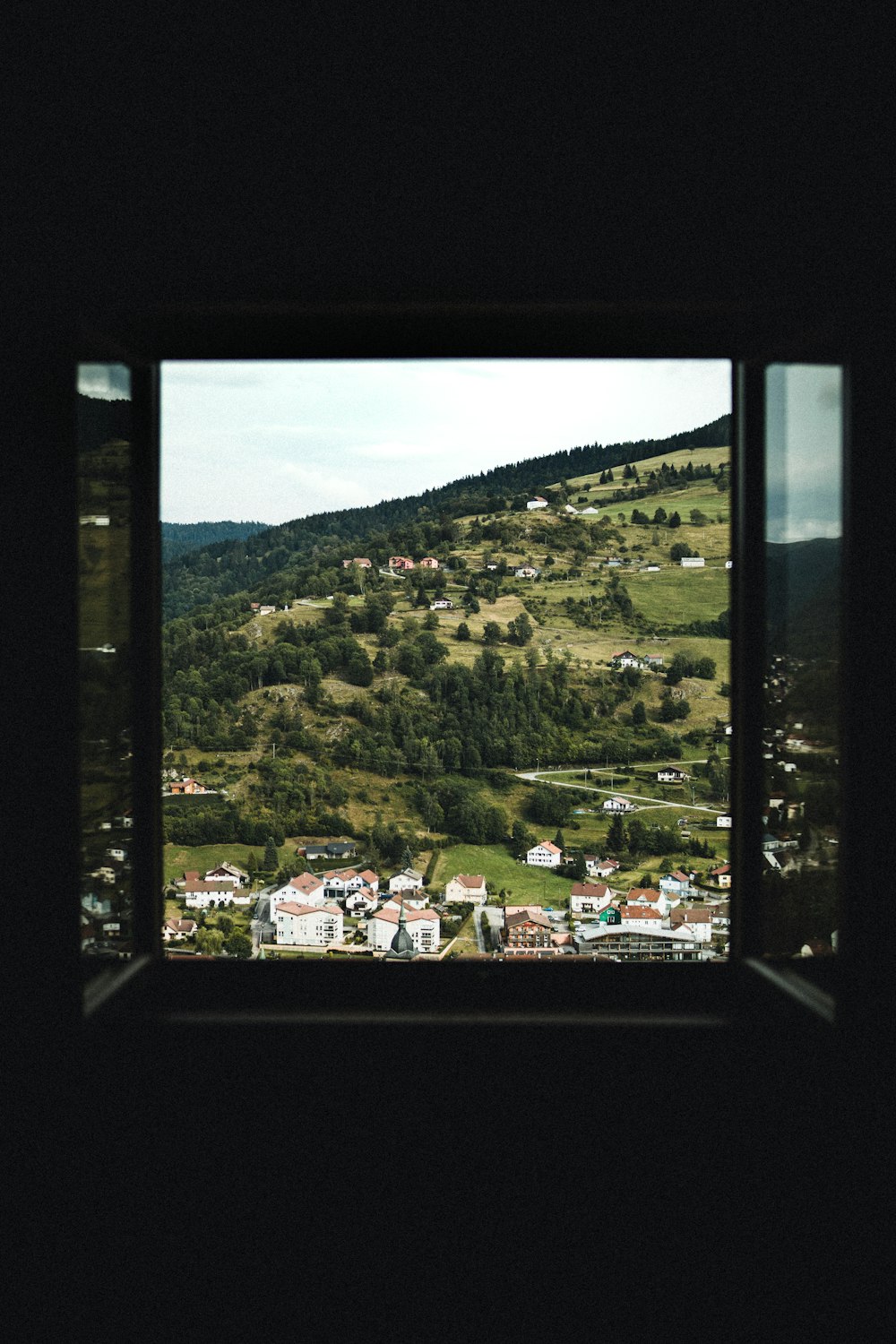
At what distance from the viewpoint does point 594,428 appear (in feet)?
6.21

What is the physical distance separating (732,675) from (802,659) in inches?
6.3

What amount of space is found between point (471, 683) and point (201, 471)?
72cm

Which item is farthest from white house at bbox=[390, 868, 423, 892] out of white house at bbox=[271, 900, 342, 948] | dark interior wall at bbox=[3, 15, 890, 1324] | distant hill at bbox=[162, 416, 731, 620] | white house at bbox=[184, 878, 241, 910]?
distant hill at bbox=[162, 416, 731, 620]

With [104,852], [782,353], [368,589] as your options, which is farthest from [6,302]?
[782,353]

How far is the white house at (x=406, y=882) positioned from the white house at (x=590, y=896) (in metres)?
0.31

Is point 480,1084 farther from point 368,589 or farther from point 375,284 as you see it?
point 375,284

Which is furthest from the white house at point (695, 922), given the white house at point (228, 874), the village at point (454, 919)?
the white house at point (228, 874)

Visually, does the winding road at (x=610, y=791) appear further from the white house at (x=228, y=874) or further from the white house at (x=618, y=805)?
the white house at (x=228, y=874)

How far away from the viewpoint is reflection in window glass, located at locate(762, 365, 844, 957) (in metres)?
1.67

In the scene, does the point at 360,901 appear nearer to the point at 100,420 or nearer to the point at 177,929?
the point at 177,929

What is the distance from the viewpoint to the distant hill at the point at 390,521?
6.23 ft

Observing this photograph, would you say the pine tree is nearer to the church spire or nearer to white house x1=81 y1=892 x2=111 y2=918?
the church spire

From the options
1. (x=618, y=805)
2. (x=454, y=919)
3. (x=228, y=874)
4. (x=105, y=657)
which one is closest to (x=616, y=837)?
(x=618, y=805)

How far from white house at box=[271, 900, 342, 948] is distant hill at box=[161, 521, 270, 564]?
2.50 ft
